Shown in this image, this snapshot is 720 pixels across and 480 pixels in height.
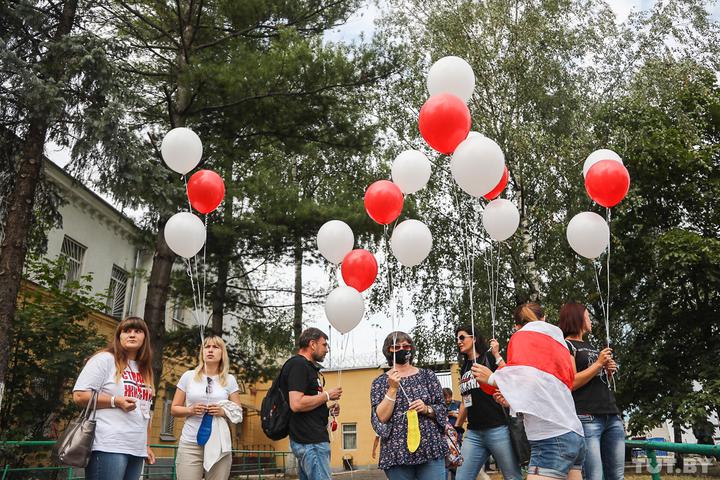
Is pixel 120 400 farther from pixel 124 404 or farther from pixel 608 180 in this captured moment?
pixel 608 180

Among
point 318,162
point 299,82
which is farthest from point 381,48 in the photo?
point 318,162

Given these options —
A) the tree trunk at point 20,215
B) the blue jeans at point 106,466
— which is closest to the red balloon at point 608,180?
the blue jeans at point 106,466

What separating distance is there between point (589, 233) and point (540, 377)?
3.13 m

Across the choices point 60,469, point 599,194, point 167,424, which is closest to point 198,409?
point 60,469

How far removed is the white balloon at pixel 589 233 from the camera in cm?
578

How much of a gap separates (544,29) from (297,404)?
564 inches

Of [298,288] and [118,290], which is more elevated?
[118,290]

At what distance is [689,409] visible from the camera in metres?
11.8

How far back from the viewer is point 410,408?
151 inches

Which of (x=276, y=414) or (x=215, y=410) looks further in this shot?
(x=215, y=410)

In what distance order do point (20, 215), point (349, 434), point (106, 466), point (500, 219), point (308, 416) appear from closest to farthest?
point (106, 466), point (308, 416), point (500, 219), point (20, 215), point (349, 434)

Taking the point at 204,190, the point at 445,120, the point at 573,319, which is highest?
the point at 445,120

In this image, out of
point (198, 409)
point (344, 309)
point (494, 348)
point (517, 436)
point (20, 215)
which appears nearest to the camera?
point (198, 409)

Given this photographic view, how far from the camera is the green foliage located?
9.48 m
